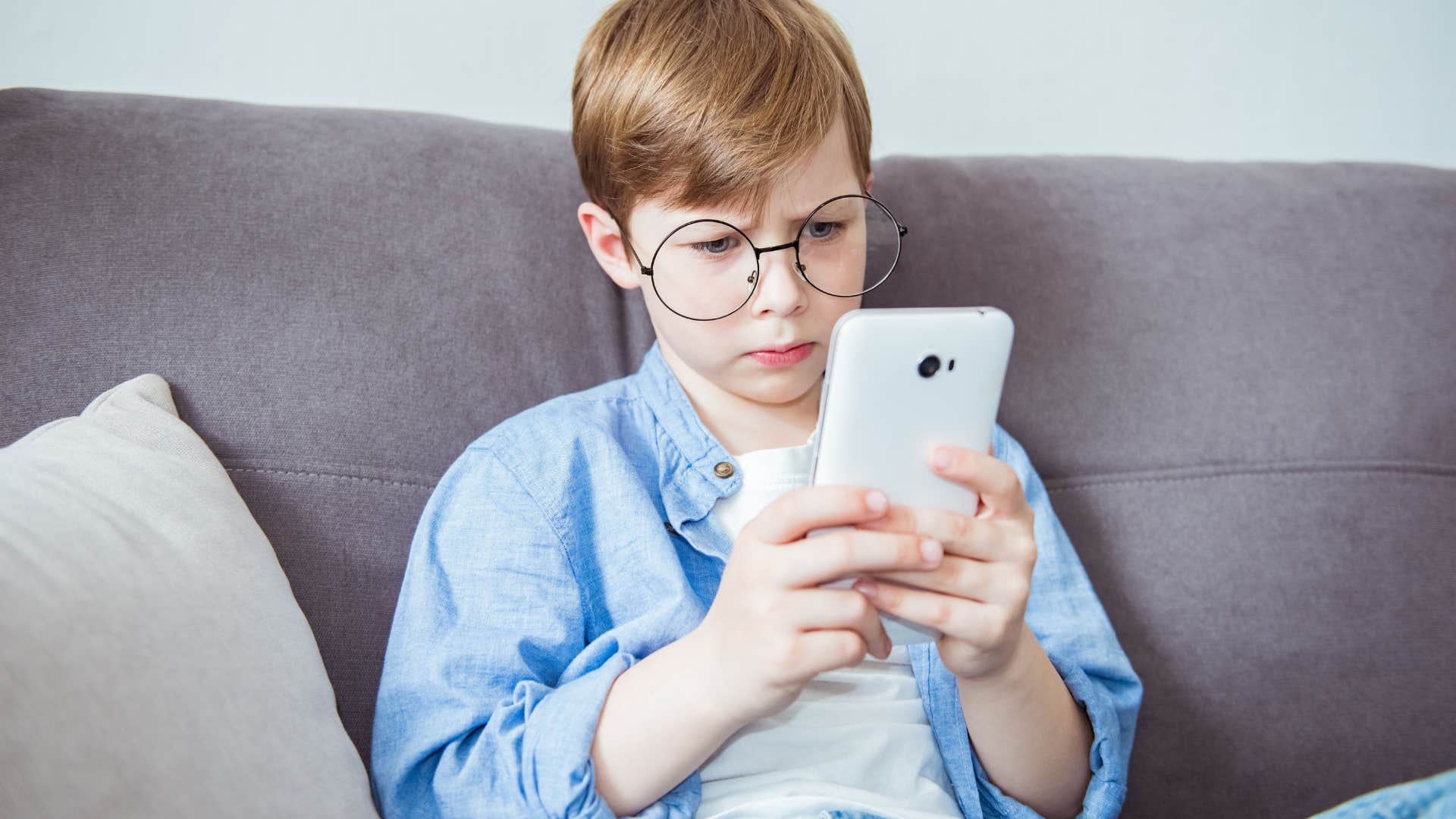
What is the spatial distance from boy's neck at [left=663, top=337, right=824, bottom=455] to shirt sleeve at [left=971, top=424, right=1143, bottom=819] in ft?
0.72

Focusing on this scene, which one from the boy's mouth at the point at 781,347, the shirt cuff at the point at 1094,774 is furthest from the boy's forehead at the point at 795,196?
the shirt cuff at the point at 1094,774

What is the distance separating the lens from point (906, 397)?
0.66 m

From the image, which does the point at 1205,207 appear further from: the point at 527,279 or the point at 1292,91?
the point at 527,279

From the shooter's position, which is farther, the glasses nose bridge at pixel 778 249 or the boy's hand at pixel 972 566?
the glasses nose bridge at pixel 778 249

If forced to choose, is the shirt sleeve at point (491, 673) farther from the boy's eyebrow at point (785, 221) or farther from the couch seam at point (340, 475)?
the boy's eyebrow at point (785, 221)

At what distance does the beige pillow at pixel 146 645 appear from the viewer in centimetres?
52

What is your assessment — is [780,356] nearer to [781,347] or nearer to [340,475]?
[781,347]

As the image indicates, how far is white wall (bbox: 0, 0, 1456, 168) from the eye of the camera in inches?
50.1

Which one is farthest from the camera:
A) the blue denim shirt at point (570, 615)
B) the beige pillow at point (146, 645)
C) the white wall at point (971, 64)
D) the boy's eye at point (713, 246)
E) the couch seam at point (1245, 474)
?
the white wall at point (971, 64)

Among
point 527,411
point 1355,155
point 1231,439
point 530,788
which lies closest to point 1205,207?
point 1231,439

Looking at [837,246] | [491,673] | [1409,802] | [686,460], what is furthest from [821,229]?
[1409,802]

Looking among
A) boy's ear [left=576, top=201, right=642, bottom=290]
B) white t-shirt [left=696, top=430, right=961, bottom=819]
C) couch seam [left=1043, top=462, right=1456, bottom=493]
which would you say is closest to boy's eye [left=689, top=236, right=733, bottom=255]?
boy's ear [left=576, top=201, right=642, bottom=290]

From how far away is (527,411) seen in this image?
93cm

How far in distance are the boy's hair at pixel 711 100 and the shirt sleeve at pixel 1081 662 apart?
0.36 m
